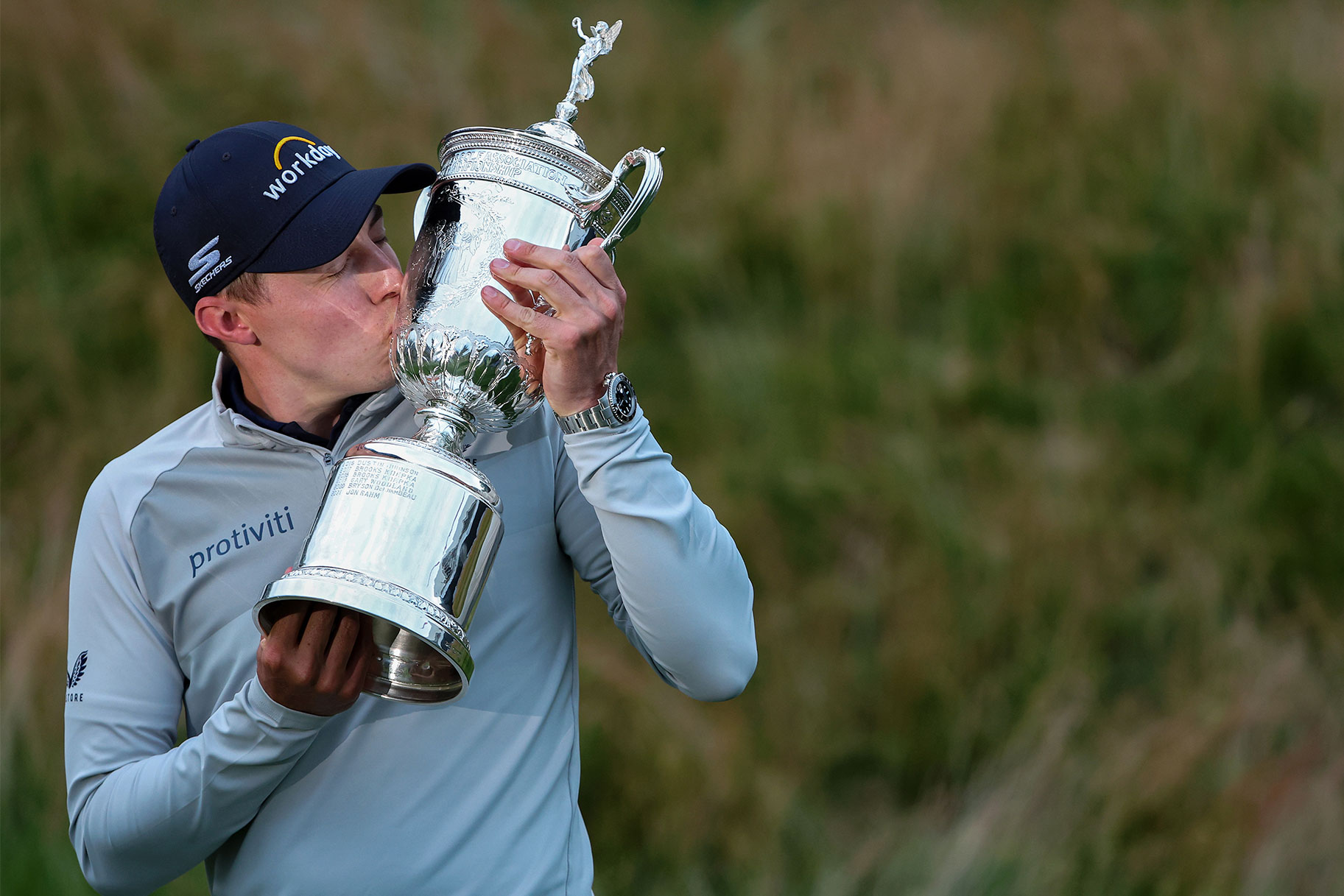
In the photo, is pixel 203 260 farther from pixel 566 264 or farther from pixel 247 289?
pixel 566 264

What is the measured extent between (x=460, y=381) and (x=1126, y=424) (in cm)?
456

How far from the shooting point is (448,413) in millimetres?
1671

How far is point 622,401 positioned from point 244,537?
589mm

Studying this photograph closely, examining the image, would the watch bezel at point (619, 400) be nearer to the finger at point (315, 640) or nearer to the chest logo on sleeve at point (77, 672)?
the finger at point (315, 640)

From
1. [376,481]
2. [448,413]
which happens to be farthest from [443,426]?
[376,481]

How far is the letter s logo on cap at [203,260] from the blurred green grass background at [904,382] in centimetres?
254

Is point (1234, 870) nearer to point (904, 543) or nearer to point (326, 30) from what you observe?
point (904, 543)

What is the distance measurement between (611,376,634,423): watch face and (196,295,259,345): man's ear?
0.60 m

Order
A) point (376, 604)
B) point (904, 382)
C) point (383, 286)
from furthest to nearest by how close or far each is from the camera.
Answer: point (904, 382) < point (383, 286) < point (376, 604)

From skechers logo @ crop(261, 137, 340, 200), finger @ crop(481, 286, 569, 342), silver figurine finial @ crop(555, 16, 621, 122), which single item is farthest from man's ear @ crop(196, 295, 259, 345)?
silver figurine finial @ crop(555, 16, 621, 122)

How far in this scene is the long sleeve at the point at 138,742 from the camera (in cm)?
159

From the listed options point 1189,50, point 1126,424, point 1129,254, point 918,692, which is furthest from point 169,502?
point 1189,50

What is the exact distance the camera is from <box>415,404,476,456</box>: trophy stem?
166 centimetres

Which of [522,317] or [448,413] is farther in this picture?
[448,413]
